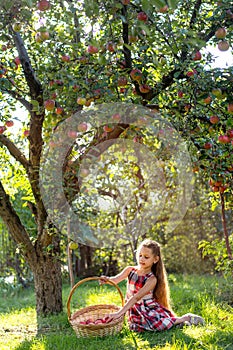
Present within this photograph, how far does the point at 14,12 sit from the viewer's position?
8.86ft

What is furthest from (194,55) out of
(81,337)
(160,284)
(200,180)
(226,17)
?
(200,180)

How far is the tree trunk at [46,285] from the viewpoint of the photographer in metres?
3.69

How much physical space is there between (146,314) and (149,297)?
14 centimetres

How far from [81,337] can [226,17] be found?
6.71 ft

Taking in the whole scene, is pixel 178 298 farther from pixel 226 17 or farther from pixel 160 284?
pixel 226 17

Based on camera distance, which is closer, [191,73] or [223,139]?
[191,73]

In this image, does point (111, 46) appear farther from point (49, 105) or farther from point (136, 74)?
point (49, 105)

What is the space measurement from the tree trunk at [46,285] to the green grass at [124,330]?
11 centimetres

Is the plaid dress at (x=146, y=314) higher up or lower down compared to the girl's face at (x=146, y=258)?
lower down

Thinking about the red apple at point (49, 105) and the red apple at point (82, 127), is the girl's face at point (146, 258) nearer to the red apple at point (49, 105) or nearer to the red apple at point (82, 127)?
the red apple at point (82, 127)

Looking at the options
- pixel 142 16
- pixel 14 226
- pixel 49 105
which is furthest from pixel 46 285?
pixel 142 16

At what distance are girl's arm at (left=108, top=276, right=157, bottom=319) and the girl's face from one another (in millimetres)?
103

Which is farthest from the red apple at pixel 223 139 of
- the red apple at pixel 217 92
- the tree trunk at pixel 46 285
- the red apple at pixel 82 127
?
the tree trunk at pixel 46 285

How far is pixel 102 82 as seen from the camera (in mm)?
2607
